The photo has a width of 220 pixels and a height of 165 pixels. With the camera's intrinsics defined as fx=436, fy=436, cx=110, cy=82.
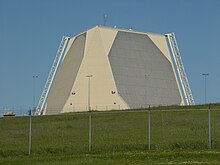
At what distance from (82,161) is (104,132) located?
10.4 meters

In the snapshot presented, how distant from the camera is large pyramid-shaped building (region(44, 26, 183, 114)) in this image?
6806 centimetres

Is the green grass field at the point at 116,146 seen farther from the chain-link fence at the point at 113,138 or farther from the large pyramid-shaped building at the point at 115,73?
the large pyramid-shaped building at the point at 115,73

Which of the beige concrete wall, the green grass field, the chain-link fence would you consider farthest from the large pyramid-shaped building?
the green grass field

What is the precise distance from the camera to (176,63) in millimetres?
79125

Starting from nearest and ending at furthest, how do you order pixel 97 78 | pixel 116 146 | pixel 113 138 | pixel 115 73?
1. pixel 116 146
2. pixel 113 138
3. pixel 115 73
4. pixel 97 78

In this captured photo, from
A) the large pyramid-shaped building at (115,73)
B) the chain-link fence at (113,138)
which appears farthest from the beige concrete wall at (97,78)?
the chain-link fence at (113,138)

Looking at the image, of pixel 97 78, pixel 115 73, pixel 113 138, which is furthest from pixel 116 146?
pixel 97 78

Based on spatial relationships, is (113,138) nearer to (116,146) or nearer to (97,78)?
(116,146)

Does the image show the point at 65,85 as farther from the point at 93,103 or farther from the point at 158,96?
the point at 158,96

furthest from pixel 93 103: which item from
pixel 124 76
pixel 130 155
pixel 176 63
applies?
pixel 130 155

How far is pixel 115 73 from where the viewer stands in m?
68.9

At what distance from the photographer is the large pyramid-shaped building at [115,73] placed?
68062mm

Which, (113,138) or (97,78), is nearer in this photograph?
(113,138)

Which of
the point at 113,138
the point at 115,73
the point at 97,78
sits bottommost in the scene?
the point at 113,138
